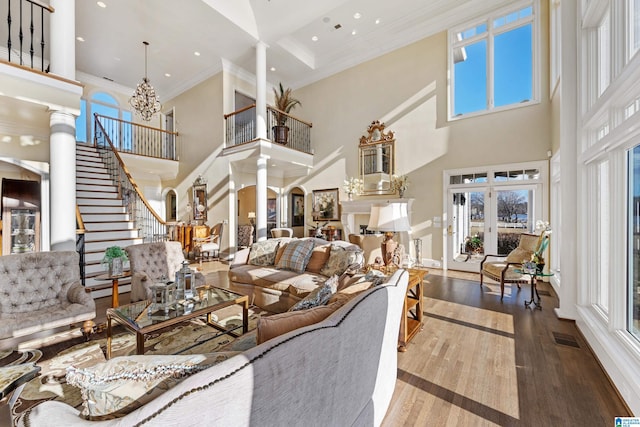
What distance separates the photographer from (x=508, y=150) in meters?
5.49

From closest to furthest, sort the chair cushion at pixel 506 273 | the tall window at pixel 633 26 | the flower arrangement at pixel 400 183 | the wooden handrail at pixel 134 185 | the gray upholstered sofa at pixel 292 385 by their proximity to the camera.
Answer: the gray upholstered sofa at pixel 292 385 < the tall window at pixel 633 26 < the chair cushion at pixel 506 273 < the wooden handrail at pixel 134 185 < the flower arrangement at pixel 400 183

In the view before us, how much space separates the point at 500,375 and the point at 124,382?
265 cm

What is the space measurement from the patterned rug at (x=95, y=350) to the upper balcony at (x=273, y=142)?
472 cm

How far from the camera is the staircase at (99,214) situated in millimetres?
5136

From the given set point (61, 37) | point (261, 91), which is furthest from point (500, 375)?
point (261, 91)

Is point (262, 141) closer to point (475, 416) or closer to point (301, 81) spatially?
point (301, 81)

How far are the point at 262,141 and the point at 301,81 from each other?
10.8 feet

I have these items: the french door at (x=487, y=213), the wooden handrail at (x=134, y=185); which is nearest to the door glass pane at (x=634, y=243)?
the french door at (x=487, y=213)

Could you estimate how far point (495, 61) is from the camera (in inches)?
229

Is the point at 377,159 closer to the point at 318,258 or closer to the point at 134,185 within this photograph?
the point at 318,258

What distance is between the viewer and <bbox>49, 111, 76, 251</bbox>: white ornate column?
3.42 meters

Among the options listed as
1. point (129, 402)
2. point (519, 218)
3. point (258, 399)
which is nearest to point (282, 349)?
point (258, 399)

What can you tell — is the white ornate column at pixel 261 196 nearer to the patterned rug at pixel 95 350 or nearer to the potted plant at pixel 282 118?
the potted plant at pixel 282 118

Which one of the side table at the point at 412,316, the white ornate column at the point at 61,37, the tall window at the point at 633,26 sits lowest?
the side table at the point at 412,316
